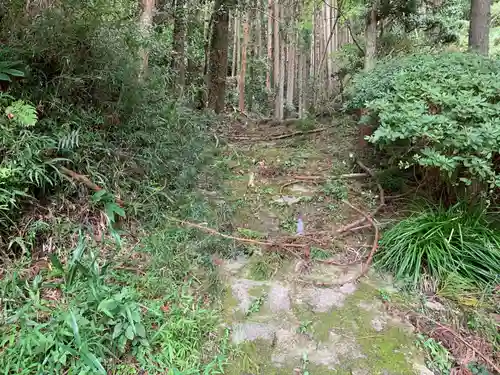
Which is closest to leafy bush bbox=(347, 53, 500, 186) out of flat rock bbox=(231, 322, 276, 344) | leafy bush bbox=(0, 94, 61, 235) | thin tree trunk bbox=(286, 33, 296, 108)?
flat rock bbox=(231, 322, 276, 344)

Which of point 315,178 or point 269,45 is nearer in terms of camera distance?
point 315,178

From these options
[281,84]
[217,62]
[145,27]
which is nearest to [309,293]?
[145,27]

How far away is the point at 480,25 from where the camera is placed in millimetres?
3848

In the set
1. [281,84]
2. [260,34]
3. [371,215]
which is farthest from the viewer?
[260,34]

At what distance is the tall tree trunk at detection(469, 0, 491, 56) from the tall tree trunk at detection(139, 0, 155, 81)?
135 inches

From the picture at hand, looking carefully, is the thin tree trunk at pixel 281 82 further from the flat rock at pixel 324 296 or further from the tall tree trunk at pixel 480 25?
the flat rock at pixel 324 296

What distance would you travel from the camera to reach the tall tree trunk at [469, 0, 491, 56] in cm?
381

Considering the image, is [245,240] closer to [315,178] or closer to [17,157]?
[315,178]

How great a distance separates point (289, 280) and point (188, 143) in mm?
2018

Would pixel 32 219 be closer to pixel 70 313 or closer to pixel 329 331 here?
pixel 70 313

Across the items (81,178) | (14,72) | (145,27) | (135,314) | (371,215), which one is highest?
(145,27)

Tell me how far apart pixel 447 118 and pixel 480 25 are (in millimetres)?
2418

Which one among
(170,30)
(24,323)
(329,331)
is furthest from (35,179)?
(170,30)

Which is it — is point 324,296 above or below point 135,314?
below
